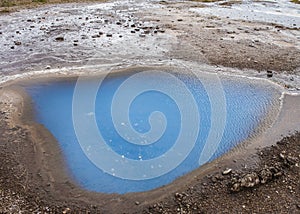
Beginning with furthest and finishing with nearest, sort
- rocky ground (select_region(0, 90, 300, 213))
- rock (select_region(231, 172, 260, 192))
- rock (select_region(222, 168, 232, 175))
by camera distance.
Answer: rock (select_region(222, 168, 232, 175))
rock (select_region(231, 172, 260, 192))
rocky ground (select_region(0, 90, 300, 213))

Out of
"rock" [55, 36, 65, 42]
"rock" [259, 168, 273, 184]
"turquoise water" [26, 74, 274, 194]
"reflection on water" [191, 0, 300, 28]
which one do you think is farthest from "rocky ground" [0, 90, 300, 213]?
"reflection on water" [191, 0, 300, 28]

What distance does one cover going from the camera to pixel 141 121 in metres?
9.86

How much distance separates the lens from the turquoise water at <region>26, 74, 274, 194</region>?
7.86m

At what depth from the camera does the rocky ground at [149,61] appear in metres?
6.96

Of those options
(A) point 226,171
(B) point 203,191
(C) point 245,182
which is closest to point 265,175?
(C) point 245,182

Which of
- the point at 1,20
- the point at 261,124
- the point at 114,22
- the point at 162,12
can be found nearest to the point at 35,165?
the point at 261,124

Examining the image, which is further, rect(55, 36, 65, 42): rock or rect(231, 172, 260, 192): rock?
rect(55, 36, 65, 42): rock

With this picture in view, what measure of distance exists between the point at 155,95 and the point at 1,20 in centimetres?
1473

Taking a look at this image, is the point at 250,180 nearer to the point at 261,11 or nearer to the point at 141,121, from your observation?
the point at 141,121

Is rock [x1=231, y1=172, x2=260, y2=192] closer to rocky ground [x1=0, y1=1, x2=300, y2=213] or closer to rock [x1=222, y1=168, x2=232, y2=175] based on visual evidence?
rocky ground [x1=0, y1=1, x2=300, y2=213]

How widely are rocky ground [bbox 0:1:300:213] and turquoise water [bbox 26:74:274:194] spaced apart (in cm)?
55

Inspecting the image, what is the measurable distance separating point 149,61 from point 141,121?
5165 millimetres

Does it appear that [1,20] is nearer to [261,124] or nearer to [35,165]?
[35,165]

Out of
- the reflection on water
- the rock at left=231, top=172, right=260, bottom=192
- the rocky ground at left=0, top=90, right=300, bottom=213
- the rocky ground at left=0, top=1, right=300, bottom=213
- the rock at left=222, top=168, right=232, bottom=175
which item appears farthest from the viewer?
the reflection on water
